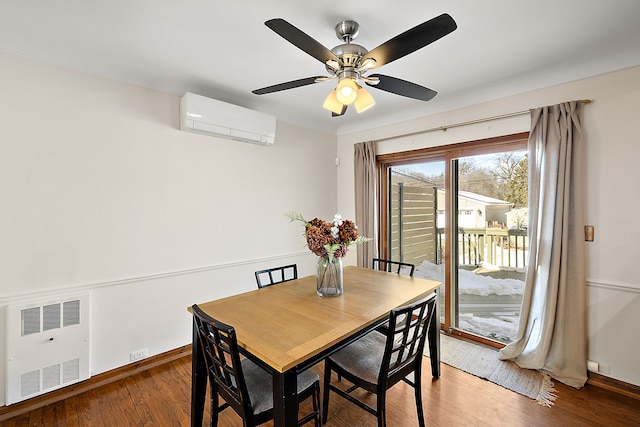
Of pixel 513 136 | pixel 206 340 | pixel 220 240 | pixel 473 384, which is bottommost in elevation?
pixel 473 384

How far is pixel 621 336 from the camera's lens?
7.09 ft

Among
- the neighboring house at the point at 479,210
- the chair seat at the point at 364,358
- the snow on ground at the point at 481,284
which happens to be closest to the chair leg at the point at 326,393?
the chair seat at the point at 364,358

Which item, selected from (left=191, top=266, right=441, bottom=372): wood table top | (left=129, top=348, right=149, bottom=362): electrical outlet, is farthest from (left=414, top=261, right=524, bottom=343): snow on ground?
(left=129, top=348, right=149, bottom=362): electrical outlet

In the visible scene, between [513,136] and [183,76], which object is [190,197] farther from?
[513,136]

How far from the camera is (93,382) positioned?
2.23m

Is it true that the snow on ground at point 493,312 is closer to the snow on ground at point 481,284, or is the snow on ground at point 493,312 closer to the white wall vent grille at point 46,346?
the snow on ground at point 481,284

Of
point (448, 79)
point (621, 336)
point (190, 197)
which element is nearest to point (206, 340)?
point (190, 197)

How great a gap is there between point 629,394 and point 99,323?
409 cm

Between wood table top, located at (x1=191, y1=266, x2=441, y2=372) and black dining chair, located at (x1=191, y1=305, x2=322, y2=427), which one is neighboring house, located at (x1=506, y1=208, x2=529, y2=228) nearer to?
wood table top, located at (x1=191, y1=266, x2=441, y2=372)

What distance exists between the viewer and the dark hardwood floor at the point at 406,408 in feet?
6.21

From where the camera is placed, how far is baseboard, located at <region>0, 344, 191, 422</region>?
1.94 m

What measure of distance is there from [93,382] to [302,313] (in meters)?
1.89

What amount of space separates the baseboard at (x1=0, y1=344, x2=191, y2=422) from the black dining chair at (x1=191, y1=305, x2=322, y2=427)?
1.31 metres

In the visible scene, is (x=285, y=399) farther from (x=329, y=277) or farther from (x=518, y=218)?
(x=518, y=218)
